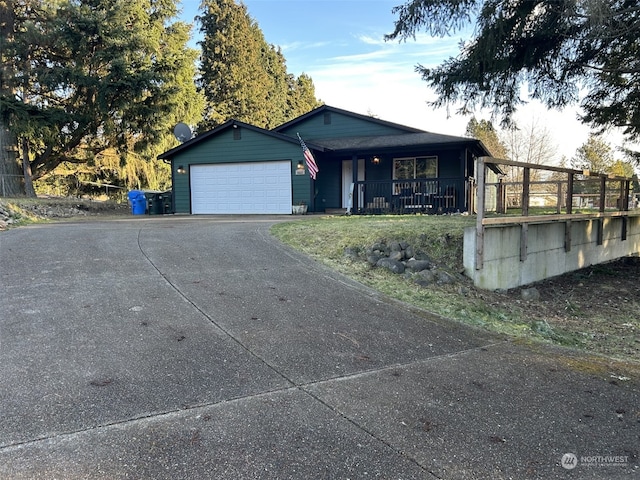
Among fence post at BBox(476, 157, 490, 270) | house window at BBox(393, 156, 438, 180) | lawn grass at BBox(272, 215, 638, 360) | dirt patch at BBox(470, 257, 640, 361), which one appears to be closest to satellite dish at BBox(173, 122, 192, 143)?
house window at BBox(393, 156, 438, 180)

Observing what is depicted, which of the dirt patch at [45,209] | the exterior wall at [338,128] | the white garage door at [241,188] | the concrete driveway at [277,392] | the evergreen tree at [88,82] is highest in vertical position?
the evergreen tree at [88,82]

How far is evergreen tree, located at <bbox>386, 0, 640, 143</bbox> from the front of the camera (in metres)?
7.19

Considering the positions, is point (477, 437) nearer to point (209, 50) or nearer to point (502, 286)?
point (502, 286)

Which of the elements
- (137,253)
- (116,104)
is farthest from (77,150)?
(137,253)

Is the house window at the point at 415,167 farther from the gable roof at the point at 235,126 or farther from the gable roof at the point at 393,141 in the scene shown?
the gable roof at the point at 235,126

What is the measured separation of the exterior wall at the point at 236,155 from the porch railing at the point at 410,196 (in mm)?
2154

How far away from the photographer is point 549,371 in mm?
3607

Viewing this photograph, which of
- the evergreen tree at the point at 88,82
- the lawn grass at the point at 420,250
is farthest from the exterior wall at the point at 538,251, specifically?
the evergreen tree at the point at 88,82

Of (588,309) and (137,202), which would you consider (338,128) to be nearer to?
(137,202)

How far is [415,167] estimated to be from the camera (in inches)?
648

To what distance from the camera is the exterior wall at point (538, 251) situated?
21.9 feet

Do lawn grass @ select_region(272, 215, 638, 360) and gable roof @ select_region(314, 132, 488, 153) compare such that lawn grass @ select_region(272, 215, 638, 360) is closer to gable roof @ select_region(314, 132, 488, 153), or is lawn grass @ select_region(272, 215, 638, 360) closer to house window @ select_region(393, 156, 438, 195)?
gable roof @ select_region(314, 132, 488, 153)

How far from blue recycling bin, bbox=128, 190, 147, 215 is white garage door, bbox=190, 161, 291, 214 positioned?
2.67 m

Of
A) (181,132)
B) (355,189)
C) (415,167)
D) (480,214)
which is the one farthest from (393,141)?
(181,132)
